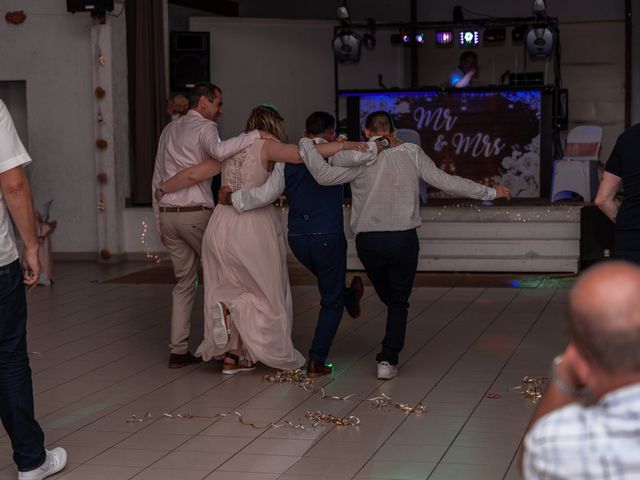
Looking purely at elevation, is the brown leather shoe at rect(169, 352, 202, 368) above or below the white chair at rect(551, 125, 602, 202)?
below

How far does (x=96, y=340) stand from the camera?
695 centimetres

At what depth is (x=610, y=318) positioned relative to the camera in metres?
1.59

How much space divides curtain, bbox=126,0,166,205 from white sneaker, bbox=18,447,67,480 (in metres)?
7.45

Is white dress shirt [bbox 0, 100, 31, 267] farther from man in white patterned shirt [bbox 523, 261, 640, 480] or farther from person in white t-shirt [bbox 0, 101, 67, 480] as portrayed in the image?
man in white patterned shirt [bbox 523, 261, 640, 480]

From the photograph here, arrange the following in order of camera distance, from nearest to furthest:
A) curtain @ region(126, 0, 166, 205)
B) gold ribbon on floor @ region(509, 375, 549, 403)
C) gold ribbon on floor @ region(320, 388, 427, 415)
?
gold ribbon on floor @ region(320, 388, 427, 415) → gold ribbon on floor @ region(509, 375, 549, 403) → curtain @ region(126, 0, 166, 205)

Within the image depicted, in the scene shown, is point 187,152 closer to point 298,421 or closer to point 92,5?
point 298,421

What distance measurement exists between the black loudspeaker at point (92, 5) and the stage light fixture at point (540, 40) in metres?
5.37

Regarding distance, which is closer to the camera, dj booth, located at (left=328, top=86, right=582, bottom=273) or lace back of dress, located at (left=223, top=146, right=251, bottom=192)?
lace back of dress, located at (left=223, top=146, right=251, bottom=192)

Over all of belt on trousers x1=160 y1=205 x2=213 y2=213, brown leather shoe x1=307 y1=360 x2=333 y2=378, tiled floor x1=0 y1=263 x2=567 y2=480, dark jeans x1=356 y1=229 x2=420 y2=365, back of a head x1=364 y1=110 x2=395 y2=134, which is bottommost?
tiled floor x1=0 y1=263 x2=567 y2=480

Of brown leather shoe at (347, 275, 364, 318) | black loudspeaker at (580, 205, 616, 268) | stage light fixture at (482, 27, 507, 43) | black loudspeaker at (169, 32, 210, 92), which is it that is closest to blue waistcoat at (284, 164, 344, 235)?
brown leather shoe at (347, 275, 364, 318)

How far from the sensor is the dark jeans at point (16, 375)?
3871 mm

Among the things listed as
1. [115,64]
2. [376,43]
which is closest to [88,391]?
[115,64]

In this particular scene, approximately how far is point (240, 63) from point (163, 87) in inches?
96.8

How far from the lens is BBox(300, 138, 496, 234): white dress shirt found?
17.7ft
